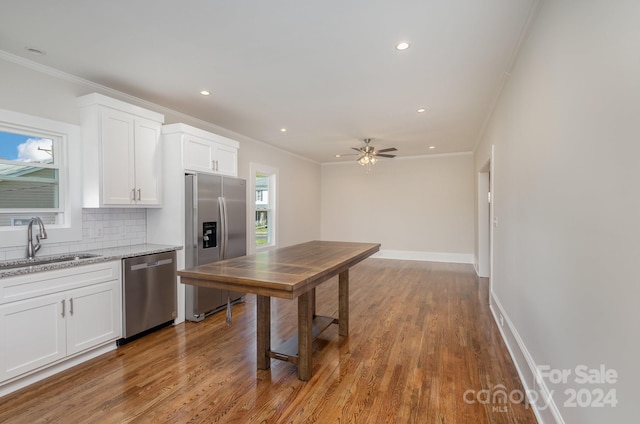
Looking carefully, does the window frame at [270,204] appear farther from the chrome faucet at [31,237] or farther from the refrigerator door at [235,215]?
the chrome faucet at [31,237]

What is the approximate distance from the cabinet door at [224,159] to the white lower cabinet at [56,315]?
5.90 feet

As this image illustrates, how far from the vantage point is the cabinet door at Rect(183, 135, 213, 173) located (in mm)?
3654

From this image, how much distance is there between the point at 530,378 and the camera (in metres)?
2.13

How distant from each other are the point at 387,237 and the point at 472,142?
10.1 feet

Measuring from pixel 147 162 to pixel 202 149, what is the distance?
674mm

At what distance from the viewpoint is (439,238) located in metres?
7.38

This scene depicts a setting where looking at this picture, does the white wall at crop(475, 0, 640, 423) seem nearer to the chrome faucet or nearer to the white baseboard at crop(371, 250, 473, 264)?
the chrome faucet

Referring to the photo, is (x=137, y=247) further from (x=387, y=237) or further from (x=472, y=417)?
(x=387, y=237)

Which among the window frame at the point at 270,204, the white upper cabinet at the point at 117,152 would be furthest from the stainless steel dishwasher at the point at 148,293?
the window frame at the point at 270,204

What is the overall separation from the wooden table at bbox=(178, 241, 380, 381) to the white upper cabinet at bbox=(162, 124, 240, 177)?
1.70 m

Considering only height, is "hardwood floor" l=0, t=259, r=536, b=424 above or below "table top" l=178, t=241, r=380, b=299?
below

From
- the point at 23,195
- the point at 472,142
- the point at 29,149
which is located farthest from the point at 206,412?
the point at 472,142

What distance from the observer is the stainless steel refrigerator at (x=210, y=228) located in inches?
143

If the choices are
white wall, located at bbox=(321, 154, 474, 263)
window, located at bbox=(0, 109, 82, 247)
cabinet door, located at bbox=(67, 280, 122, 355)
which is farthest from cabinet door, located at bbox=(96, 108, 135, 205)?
white wall, located at bbox=(321, 154, 474, 263)
